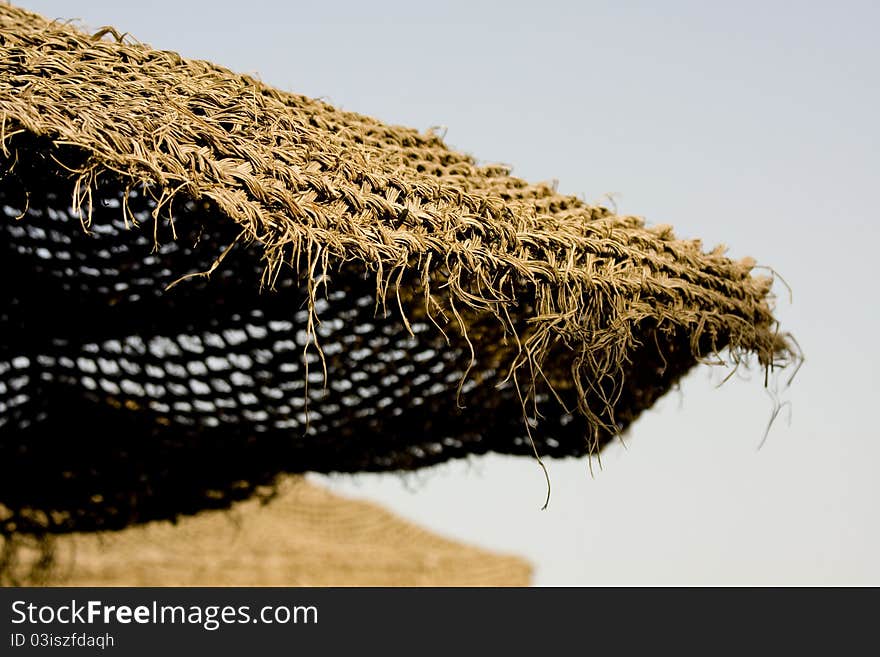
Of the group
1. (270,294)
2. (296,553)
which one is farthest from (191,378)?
(296,553)

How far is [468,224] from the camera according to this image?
75 centimetres

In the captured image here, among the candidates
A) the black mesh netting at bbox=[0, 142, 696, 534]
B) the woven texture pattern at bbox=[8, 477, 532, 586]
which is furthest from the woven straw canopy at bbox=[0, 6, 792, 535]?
the woven texture pattern at bbox=[8, 477, 532, 586]

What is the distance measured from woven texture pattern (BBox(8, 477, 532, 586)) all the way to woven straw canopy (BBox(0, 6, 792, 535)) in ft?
0.77

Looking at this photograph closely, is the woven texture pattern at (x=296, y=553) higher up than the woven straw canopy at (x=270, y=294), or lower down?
lower down

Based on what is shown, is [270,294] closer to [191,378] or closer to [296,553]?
[191,378]

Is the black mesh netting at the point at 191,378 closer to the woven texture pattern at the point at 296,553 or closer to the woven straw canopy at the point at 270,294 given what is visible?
the woven straw canopy at the point at 270,294

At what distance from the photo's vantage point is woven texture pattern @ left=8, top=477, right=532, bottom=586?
1.37 meters

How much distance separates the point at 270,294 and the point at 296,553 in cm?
89

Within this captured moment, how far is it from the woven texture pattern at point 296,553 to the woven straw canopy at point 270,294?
0.24m

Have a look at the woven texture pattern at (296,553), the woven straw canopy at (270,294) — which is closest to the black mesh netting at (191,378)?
the woven straw canopy at (270,294)

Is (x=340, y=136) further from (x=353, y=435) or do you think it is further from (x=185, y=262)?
(x=353, y=435)

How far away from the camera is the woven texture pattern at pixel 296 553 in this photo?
1372 millimetres

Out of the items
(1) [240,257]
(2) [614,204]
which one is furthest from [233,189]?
(2) [614,204]

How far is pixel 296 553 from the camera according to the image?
1.58m
